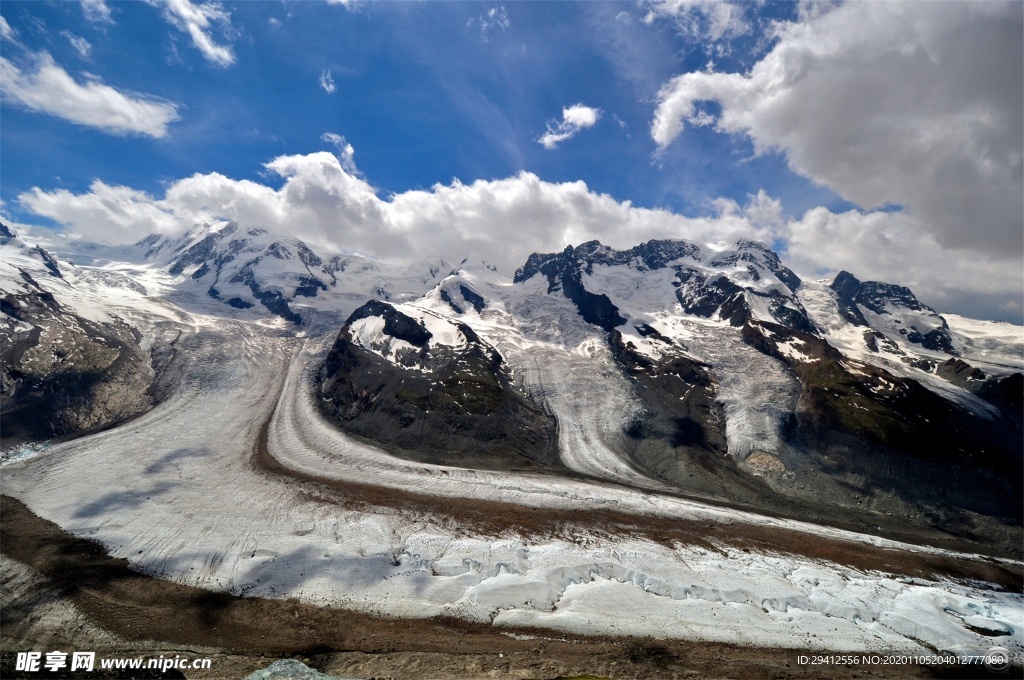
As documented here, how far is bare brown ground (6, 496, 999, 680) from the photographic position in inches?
1028

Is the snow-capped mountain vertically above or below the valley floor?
above

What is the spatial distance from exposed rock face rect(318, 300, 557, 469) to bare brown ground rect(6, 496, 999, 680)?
4373 cm

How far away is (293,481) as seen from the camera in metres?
60.1

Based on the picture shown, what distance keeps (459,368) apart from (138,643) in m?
91.0

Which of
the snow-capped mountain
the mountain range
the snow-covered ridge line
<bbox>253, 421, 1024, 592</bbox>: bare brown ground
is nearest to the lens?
<bbox>253, 421, 1024, 592</bbox>: bare brown ground

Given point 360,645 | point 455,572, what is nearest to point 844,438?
point 455,572

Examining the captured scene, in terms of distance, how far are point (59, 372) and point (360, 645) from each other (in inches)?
4453

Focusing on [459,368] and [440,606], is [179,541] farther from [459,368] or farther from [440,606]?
[459,368]

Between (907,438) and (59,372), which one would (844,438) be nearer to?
(907,438)

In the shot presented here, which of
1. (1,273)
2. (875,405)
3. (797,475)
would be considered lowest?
(797,475)

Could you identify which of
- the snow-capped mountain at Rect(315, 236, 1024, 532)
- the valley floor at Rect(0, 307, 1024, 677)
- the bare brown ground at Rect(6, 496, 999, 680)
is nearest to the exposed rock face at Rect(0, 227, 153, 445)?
the valley floor at Rect(0, 307, 1024, 677)

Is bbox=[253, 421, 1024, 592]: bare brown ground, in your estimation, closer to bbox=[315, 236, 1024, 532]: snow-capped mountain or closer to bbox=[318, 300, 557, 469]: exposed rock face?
bbox=[315, 236, 1024, 532]: snow-capped mountain

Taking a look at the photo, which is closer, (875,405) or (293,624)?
(293,624)

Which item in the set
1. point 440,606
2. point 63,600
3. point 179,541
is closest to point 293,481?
point 179,541
